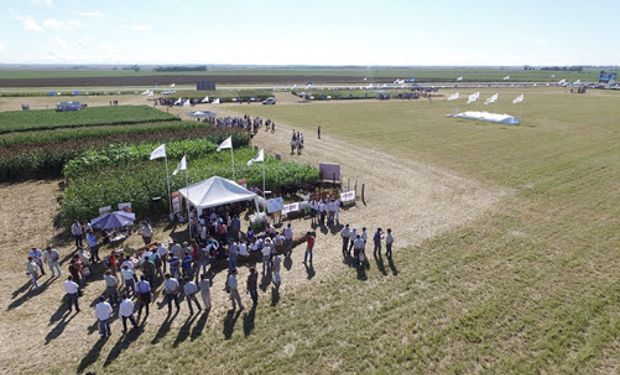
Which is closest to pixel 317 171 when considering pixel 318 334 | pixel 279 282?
pixel 279 282

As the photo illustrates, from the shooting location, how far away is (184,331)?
36.1ft

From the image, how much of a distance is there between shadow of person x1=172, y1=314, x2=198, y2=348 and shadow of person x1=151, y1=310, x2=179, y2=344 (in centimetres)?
39

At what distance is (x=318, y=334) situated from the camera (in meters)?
10.8

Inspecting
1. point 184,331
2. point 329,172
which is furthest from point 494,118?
point 184,331

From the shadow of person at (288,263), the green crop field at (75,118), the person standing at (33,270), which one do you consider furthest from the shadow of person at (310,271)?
the green crop field at (75,118)

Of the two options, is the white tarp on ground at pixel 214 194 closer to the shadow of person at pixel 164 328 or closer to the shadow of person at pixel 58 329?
the shadow of person at pixel 164 328

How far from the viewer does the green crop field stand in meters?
39.2

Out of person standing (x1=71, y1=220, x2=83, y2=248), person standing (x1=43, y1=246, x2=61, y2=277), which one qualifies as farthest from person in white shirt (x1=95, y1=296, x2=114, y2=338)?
person standing (x1=71, y1=220, x2=83, y2=248)

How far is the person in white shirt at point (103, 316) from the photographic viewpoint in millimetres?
10328

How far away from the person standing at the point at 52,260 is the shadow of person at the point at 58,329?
9.06 feet

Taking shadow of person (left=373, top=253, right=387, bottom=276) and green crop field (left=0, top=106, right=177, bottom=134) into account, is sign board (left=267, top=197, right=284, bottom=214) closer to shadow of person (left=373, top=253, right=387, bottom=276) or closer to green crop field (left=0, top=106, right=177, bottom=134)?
shadow of person (left=373, top=253, right=387, bottom=276)

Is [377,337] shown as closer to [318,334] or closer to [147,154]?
[318,334]

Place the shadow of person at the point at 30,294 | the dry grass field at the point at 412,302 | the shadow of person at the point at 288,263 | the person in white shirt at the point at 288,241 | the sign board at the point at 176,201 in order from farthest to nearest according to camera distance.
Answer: the sign board at the point at 176,201, the person in white shirt at the point at 288,241, the shadow of person at the point at 288,263, the shadow of person at the point at 30,294, the dry grass field at the point at 412,302

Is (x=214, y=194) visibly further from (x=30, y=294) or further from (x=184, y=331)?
(x=184, y=331)
